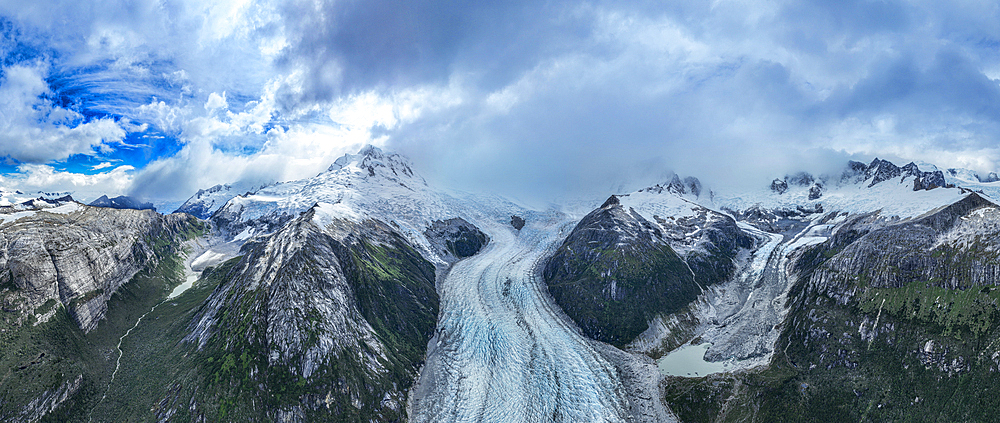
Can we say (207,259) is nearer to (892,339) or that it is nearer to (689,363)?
(689,363)

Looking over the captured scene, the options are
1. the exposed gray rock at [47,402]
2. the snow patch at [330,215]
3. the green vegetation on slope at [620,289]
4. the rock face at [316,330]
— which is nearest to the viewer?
the exposed gray rock at [47,402]

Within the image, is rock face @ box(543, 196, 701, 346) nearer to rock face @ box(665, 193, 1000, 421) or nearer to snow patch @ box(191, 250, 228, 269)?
rock face @ box(665, 193, 1000, 421)

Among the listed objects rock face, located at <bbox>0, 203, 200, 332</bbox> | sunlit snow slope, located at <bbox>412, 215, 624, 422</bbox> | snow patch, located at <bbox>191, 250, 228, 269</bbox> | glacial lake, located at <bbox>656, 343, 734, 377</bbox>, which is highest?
snow patch, located at <bbox>191, 250, 228, 269</bbox>

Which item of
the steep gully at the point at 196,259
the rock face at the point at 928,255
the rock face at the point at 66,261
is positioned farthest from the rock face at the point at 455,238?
the rock face at the point at 928,255

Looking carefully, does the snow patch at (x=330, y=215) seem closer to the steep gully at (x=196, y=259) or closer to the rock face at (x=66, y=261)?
the steep gully at (x=196, y=259)

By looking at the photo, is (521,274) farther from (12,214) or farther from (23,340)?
(12,214)

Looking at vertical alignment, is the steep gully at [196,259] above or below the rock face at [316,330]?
above

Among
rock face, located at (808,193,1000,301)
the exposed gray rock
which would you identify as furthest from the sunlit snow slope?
rock face, located at (808,193,1000,301)
